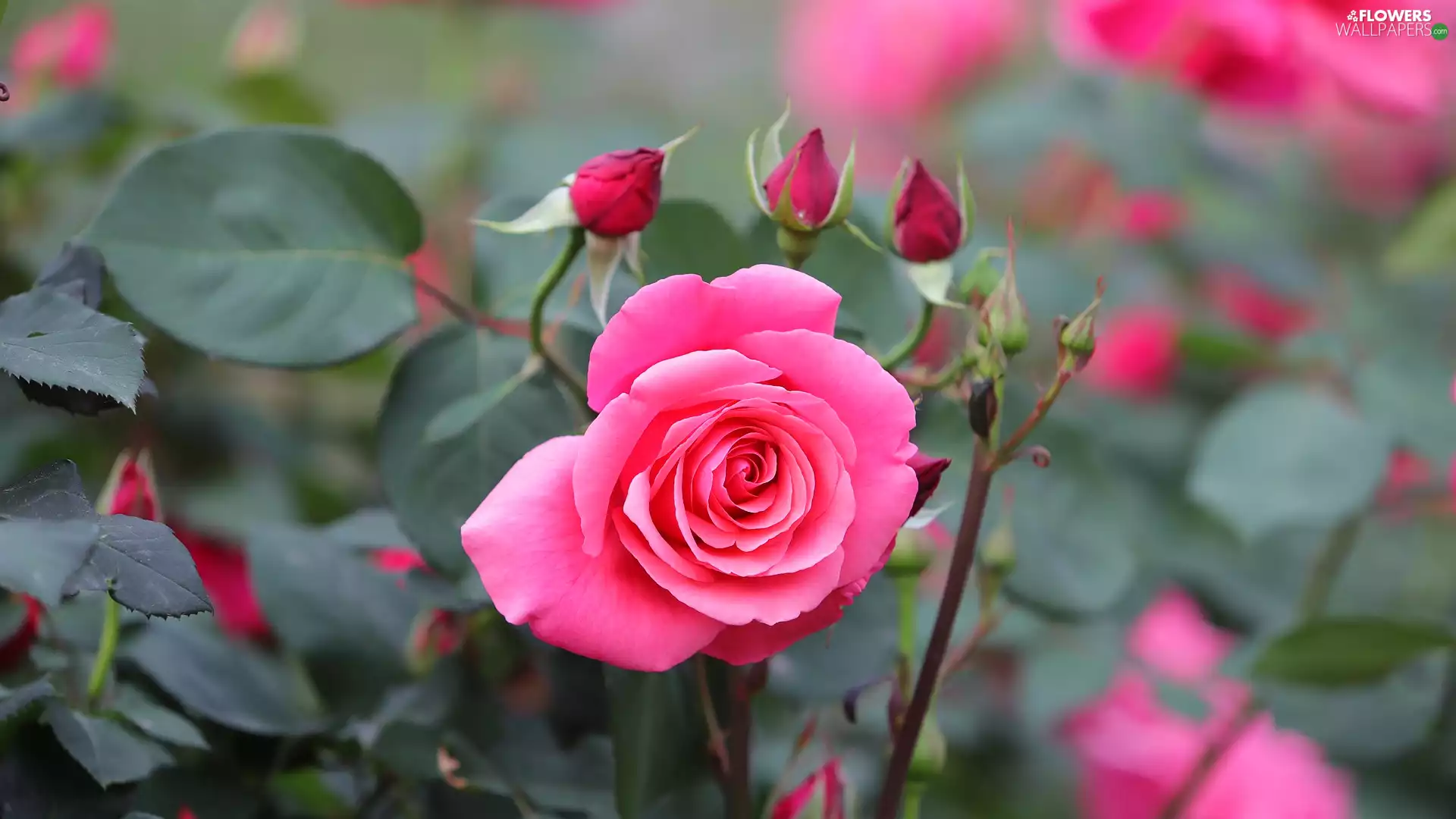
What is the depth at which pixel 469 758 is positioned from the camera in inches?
15.7

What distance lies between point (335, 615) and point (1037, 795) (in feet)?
1.75

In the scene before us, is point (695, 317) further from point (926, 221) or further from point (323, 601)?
point (323, 601)

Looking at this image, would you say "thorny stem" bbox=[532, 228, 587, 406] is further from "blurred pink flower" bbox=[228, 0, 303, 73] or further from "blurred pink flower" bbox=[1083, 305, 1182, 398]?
"blurred pink flower" bbox=[1083, 305, 1182, 398]

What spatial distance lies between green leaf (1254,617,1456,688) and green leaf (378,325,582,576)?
374 mm

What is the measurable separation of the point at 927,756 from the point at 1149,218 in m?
0.72

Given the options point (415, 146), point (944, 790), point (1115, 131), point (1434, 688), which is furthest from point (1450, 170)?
point (415, 146)

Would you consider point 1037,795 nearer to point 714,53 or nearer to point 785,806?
point 785,806

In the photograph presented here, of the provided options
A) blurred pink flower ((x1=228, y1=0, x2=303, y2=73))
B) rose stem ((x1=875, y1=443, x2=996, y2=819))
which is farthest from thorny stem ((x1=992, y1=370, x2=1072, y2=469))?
blurred pink flower ((x1=228, y1=0, x2=303, y2=73))

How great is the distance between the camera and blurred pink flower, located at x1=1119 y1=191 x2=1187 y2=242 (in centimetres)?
96

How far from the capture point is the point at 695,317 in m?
0.30

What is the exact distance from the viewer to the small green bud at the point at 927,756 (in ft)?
1.18

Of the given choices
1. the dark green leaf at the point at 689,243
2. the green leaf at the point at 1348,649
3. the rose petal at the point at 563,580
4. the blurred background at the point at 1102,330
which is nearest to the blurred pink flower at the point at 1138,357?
the blurred background at the point at 1102,330

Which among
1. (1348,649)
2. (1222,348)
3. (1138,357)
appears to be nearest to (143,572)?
(1348,649)

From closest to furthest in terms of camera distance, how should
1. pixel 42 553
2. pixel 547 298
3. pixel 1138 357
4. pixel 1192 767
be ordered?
pixel 42 553 → pixel 547 298 → pixel 1192 767 → pixel 1138 357
